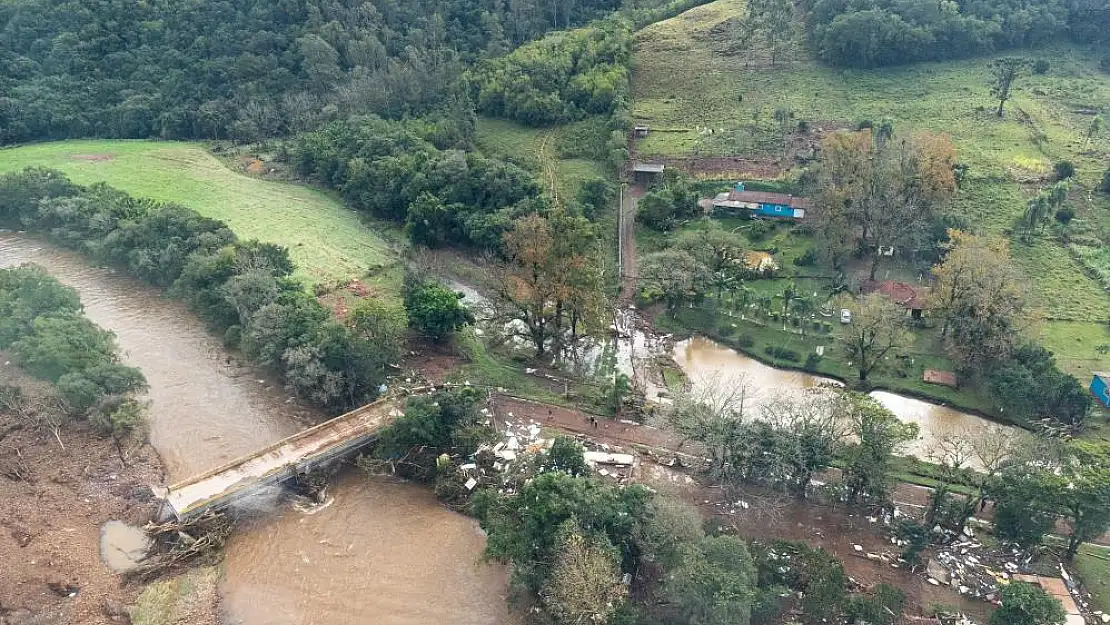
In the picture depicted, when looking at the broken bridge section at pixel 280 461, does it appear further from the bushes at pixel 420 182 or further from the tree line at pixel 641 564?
the bushes at pixel 420 182

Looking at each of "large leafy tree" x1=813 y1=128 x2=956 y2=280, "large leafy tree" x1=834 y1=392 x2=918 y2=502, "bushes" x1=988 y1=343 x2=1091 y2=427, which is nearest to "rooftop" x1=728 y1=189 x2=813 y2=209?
"large leafy tree" x1=813 y1=128 x2=956 y2=280

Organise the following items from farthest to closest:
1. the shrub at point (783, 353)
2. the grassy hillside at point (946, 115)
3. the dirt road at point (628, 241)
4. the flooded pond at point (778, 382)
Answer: the dirt road at point (628, 241)
the grassy hillside at point (946, 115)
the shrub at point (783, 353)
the flooded pond at point (778, 382)

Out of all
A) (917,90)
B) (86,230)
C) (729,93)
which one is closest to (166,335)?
(86,230)

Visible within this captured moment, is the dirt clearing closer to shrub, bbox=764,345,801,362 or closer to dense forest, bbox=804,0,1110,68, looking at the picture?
shrub, bbox=764,345,801,362

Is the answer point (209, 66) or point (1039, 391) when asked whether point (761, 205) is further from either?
point (209, 66)

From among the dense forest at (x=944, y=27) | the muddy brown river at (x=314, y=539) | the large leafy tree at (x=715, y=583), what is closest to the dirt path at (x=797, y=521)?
the large leafy tree at (x=715, y=583)

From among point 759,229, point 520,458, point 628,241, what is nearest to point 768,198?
point 759,229

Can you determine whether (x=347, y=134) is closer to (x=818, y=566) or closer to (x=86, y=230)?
(x=86, y=230)
